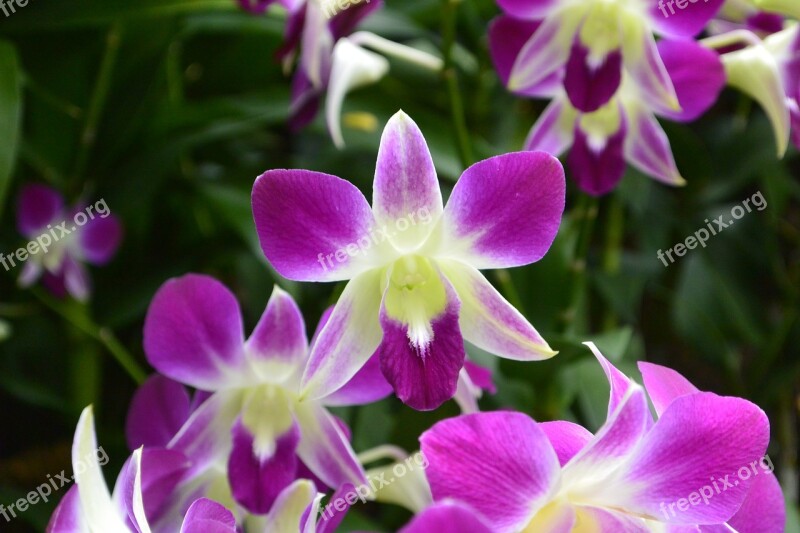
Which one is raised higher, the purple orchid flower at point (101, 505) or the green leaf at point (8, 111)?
the green leaf at point (8, 111)

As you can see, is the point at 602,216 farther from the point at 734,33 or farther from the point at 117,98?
the point at 117,98

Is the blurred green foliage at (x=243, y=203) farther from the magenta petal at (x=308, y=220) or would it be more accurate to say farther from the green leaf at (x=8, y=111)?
the magenta petal at (x=308, y=220)

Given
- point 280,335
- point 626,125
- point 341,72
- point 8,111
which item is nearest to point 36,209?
point 8,111

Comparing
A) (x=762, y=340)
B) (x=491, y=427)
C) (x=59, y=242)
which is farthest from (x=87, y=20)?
(x=762, y=340)

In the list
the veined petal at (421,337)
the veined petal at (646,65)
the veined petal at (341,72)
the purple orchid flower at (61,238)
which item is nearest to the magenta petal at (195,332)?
the veined petal at (421,337)

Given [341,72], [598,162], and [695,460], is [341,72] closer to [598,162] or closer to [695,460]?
[598,162]

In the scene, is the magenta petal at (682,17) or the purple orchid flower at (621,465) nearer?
the purple orchid flower at (621,465)

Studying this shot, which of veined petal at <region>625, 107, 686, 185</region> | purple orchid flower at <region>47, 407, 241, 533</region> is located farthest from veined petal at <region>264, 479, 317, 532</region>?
veined petal at <region>625, 107, 686, 185</region>
